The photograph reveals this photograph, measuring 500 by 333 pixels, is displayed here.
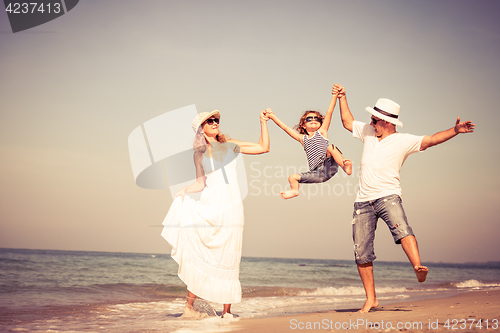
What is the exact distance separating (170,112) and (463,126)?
4.44m

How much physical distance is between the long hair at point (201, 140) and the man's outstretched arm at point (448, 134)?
262cm

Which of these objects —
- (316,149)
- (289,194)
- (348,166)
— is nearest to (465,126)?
(348,166)

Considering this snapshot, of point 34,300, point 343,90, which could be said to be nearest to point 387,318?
point 343,90

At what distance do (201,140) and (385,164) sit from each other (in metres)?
2.54

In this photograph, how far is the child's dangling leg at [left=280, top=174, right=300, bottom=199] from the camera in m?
4.93

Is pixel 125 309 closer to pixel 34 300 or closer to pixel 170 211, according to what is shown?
pixel 34 300

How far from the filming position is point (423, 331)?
346 cm

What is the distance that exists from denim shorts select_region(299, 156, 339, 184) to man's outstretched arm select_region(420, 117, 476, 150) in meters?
1.26

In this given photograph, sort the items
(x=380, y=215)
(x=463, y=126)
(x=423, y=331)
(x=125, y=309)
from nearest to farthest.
→ (x=423, y=331) → (x=463, y=126) → (x=380, y=215) → (x=125, y=309)

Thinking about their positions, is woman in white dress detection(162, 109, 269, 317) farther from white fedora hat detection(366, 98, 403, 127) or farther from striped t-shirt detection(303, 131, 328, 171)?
white fedora hat detection(366, 98, 403, 127)

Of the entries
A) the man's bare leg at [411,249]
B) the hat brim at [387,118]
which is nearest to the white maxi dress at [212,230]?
the hat brim at [387,118]

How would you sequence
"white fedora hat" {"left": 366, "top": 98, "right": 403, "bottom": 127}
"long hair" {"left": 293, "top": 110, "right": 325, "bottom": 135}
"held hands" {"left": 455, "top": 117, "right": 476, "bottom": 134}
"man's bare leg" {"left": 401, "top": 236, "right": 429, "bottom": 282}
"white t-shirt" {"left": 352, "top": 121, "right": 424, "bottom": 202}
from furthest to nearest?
1. "long hair" {"left": 293, "top": 110, "right": 325, "bottom": 135}
2. "white fedora hat" {"left": 366, "top": 98, "right": 403, "bottom": 127}
3. "white t-shirt" {"left": 352, "top": 121, "right": 424, "bottom": 202}
4. "man's bare leg" {"left": 401, "top": 236, "right": 429, "bottom": 282}
5. "held hands" {"left": 455, "top": 117, "right": 476, "bottom": 134}

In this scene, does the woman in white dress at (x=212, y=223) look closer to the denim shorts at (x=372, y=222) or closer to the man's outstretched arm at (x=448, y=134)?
the denim shorts at (x=372, y=222)

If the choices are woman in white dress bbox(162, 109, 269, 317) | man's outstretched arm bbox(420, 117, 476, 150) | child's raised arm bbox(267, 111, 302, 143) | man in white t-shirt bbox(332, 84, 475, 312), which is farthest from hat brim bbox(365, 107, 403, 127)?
woman in white dress bbox(162, 109, 269, 317)
